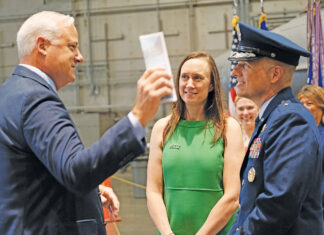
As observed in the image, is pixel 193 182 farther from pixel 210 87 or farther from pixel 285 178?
pixel 285 178

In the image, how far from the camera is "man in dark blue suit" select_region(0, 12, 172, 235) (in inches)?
43.6

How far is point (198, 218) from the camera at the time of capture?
82.6 inches

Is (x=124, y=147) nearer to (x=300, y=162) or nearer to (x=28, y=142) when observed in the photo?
(x=28, y=142)

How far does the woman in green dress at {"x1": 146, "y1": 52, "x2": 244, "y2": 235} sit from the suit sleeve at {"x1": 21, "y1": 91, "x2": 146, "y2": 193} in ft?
3.30

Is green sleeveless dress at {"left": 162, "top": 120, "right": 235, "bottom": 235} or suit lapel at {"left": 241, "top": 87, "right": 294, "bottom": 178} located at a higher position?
suit lapel at {"left": 241, "top": 87, "right": 294, "bottom": 178}

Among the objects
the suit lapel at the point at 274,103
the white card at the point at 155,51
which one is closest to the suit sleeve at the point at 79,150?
the white card at the point at 155,51

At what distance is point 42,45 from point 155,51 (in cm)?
49

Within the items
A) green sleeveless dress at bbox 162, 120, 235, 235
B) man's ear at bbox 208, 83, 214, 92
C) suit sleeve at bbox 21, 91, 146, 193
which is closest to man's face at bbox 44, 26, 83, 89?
suit sleeve at bbox 21, 91, 146, 193

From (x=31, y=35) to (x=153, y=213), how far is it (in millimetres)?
1099

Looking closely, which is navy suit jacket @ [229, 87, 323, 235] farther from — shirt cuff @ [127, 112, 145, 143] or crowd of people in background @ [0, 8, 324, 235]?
shirt cuff @ [127, 112, 145, 143]

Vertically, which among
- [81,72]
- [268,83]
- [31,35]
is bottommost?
[81,72]

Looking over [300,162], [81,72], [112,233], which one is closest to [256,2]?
[81,72]

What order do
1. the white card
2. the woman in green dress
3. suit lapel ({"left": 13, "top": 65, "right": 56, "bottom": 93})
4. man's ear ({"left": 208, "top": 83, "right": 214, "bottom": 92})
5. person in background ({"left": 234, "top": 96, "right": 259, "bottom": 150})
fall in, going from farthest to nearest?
person in background ({"left": 234, "top": 96, "right": 259, "bottom": 150}) < man's ear ({"left": 208, "top": 83, "right": 214, "bottom": 92}) < the woman in green dress < suit lapel ({"left": 13, "top": 65, "right": 56, "bottom": 93}) < the white card

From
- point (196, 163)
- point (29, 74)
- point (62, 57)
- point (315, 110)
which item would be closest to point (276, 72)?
point (196, 163)
